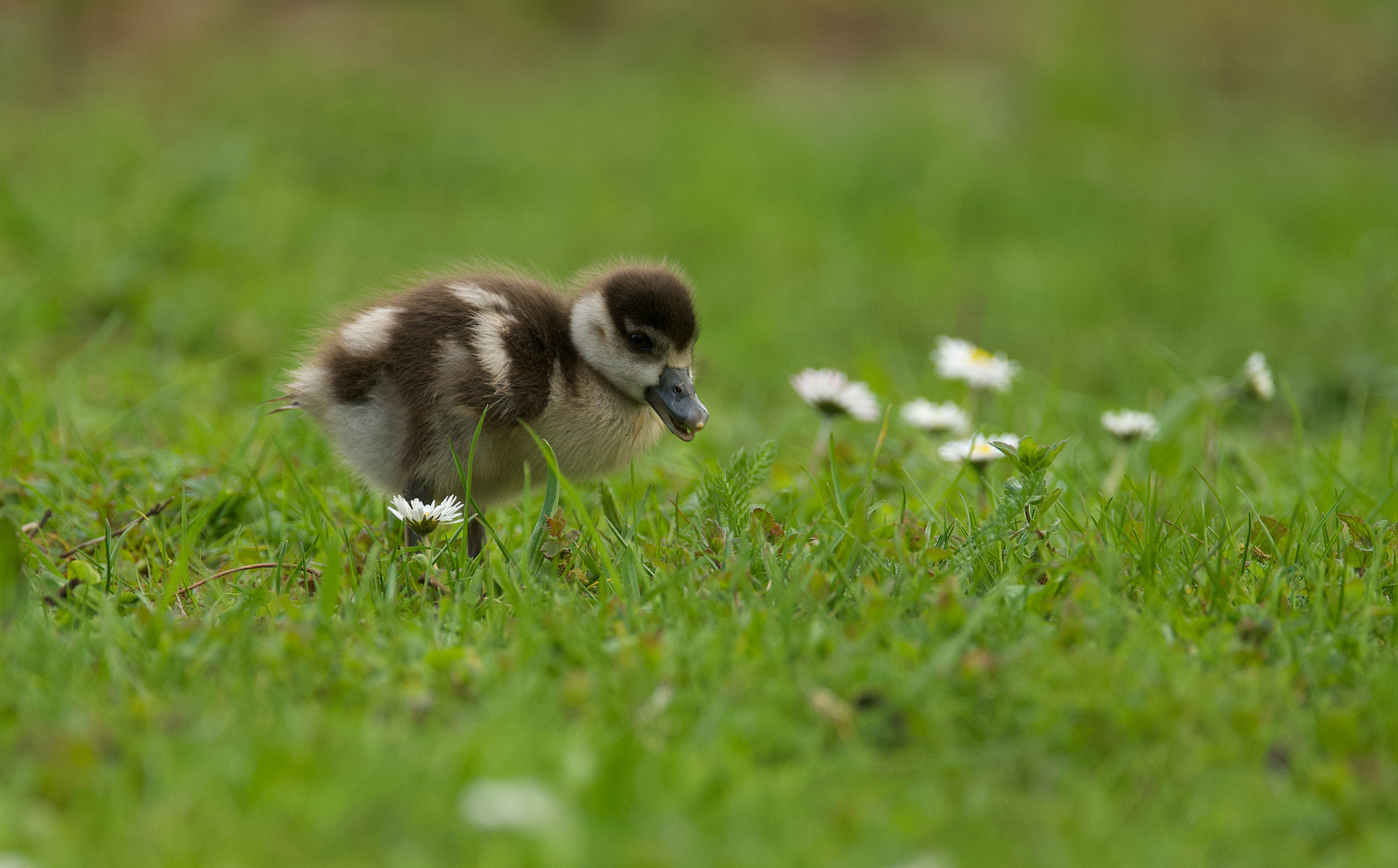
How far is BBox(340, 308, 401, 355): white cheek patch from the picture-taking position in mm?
3584

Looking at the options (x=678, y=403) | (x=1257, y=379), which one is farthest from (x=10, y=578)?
(x=1257, y=379)

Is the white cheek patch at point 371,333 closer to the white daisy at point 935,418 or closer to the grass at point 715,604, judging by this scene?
the grass at point 715,604

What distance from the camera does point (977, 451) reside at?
392 centimetres

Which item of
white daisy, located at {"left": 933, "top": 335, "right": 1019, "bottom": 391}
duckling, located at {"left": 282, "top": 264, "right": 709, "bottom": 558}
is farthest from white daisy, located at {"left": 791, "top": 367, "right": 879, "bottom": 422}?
white daisy, located at {"left": 933, "top": 335, "right": 1019, "bottom": 391}

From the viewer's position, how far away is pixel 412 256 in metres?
8.18

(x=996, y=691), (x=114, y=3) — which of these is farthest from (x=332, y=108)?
(x=996, y=691)

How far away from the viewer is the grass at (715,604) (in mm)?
2145

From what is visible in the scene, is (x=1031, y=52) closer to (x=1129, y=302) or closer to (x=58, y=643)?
(x=1129, y=302)

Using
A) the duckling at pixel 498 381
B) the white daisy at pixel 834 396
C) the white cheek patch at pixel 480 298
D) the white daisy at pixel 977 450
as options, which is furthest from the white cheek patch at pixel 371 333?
the white daisy at pixel 977 450

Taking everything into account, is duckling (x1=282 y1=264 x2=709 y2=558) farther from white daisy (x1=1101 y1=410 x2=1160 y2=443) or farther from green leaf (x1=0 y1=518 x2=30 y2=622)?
white daisy (x1=1101 y1=410 x2=1160 y2=443)

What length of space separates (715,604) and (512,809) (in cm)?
110

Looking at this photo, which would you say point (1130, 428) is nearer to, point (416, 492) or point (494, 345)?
point (494, 345)

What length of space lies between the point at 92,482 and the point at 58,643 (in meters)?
1.39

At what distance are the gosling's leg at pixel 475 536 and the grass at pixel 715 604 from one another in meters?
0.10
